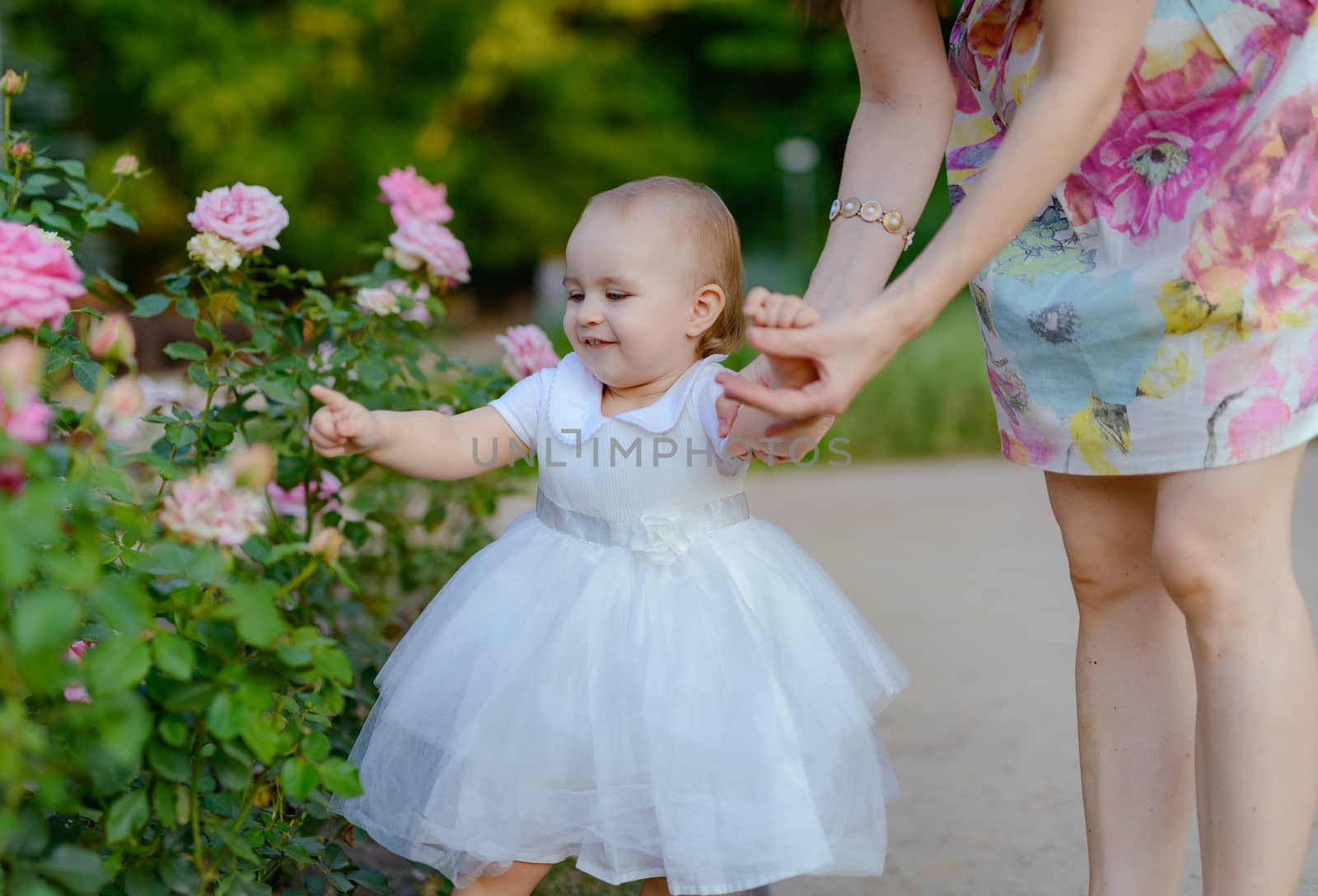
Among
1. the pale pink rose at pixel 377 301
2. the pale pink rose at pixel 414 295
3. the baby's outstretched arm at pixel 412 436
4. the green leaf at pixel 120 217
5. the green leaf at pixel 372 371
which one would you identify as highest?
the green leaf at pixel 120 217

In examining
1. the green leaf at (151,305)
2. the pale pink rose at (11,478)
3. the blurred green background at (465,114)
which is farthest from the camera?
the blurred green background at (465,114)

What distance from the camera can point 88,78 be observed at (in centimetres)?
1010

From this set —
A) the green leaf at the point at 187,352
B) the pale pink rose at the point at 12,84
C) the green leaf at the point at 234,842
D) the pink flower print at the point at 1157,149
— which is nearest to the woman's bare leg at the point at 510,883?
the green leaf at the point at 234,842

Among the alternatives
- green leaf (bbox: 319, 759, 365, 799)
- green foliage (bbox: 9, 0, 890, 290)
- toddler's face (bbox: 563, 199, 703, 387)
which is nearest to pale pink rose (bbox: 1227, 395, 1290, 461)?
toddler's face (bbox: 563, 199, 703, 387)

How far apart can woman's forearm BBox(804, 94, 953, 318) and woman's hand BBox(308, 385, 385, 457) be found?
21.9 inches

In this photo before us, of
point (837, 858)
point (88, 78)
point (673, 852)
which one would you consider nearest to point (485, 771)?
point (673, 852)

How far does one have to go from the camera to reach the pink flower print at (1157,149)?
58.9 inches

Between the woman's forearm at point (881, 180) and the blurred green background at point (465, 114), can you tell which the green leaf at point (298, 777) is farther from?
the blurred green background at point (465, 114)

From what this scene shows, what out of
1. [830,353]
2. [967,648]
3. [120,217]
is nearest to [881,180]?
[830,353]

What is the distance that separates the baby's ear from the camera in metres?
1.77

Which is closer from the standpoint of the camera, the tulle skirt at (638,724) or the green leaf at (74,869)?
the green leaf at (74,869)

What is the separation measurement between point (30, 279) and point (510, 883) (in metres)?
0.90

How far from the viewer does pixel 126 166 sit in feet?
6.59

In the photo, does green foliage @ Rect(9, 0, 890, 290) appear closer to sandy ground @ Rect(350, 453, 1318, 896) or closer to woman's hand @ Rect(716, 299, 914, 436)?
sandy ground @ Rect(350, 453, 1318, 896)
